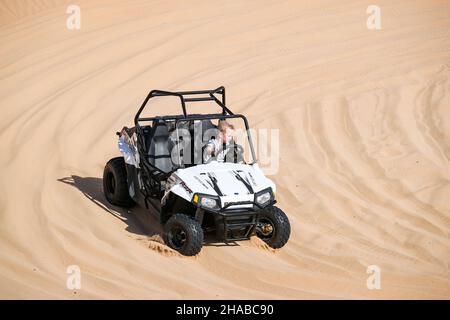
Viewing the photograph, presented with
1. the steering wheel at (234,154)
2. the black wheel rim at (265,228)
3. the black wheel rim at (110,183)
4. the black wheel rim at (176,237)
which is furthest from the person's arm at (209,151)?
the black wheel rim at (110,183)

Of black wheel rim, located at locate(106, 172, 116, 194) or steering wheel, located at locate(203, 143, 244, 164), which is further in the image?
black wheel rim, located at locate(106, 172, 116, 194)

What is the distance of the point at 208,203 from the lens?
945 centimetres

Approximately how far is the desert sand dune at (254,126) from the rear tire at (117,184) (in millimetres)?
146

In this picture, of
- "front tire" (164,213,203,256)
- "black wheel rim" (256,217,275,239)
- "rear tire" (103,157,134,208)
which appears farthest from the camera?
"rear tire" (103,157,134,208)

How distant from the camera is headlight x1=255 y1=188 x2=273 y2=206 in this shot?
31.4 ft

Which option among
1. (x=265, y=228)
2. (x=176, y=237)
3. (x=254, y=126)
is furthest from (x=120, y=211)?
(x=254, y=126)

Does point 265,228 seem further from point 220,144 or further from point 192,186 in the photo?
point 220,144

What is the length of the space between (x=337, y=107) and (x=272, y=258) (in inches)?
233

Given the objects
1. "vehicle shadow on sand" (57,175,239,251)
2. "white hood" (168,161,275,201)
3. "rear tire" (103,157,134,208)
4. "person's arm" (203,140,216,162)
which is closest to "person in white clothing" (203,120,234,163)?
"person's arm" (203,140,216,162)

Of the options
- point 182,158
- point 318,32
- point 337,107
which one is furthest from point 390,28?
point 182,158

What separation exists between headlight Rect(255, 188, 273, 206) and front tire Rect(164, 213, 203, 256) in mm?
713

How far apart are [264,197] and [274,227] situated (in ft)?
1.31

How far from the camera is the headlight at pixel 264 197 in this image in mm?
9586

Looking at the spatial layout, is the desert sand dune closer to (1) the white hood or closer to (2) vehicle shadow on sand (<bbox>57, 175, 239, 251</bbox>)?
(2) vehicle shadow on sand (<bbox>57, 175, 239, 251</bbox>)
